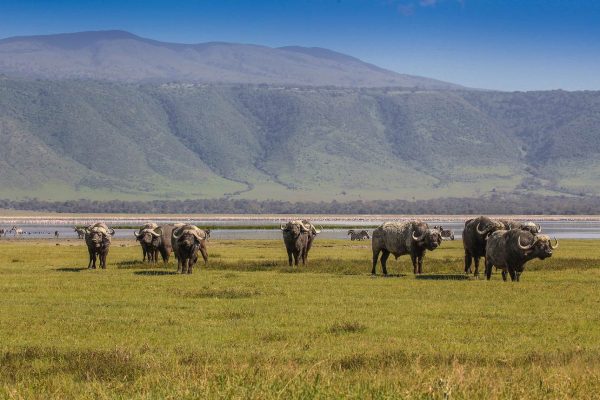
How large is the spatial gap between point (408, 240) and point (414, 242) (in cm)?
33

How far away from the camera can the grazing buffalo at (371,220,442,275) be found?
32.2m

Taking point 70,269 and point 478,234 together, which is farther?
point 70,269

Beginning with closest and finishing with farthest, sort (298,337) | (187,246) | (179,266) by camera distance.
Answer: (298,337) < (187,246) < (179,266)

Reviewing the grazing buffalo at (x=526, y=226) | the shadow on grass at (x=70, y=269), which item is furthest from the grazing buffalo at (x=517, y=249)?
the shadow on grass at (x=70, y=269)

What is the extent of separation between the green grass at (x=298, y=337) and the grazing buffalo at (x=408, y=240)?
2.70 m

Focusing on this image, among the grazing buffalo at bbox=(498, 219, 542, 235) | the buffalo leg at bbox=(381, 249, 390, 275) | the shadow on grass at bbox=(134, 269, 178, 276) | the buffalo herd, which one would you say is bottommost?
the shadow on grass at bbox=(134, 269, 178, 276)

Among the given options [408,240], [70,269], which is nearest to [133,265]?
[70,269]

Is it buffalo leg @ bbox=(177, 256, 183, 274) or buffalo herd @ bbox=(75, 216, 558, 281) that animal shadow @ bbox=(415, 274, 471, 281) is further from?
buffalo leg @ bbox=(177, 256, 183, 274)

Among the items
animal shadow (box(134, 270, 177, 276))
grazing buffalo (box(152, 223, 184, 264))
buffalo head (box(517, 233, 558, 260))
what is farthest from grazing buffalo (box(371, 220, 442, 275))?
grazing buffalo (box(152, 223, 184, 264))

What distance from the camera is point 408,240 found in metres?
32.6

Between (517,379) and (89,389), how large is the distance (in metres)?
4.98

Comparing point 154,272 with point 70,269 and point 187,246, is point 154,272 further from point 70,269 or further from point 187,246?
point 70,269

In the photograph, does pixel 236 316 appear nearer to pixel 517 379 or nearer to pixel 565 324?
pixel 565 324

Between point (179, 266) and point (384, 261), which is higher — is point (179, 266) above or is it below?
below
